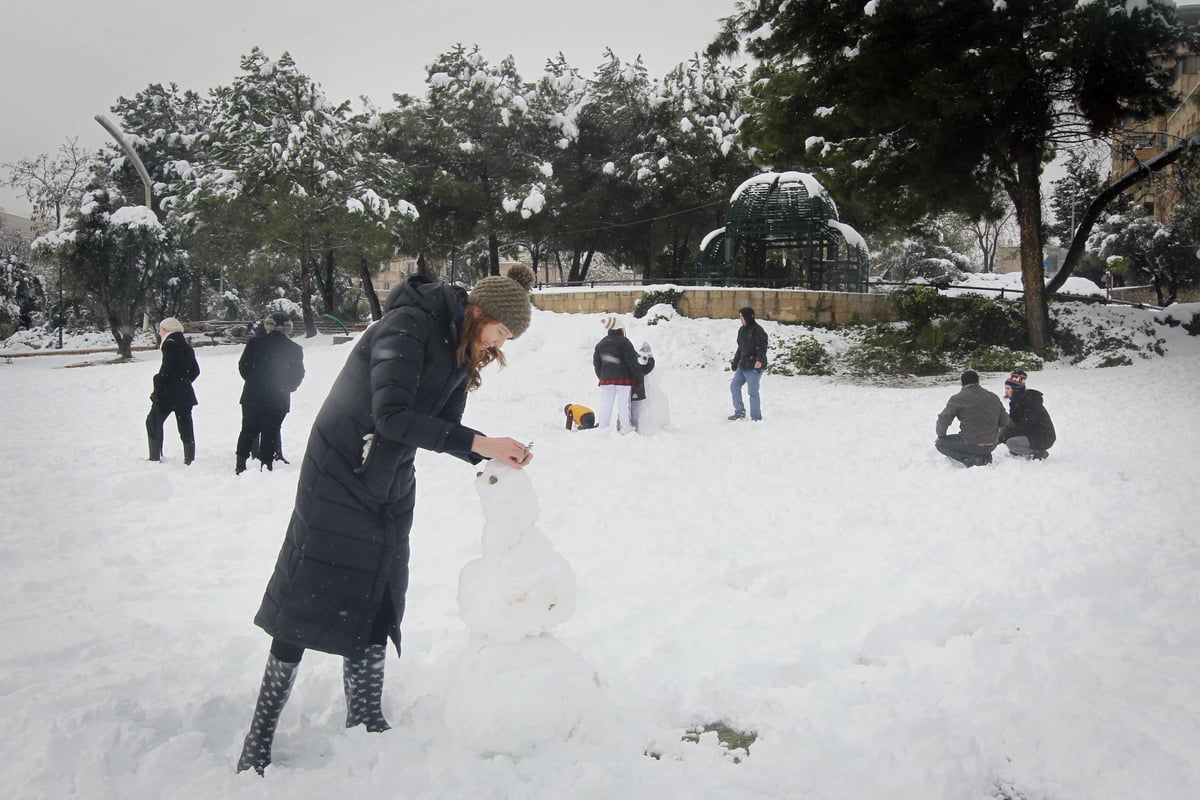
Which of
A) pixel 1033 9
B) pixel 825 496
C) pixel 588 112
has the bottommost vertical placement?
pixel 825 496

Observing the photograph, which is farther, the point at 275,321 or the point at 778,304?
the point at 778,304

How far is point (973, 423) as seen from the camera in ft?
24.3

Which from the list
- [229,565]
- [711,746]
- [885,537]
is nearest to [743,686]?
[711,746]

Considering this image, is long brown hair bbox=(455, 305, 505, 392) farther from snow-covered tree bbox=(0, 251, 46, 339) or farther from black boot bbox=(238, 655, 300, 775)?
snow-covered tree bbox=(0, 251, 46, 339)

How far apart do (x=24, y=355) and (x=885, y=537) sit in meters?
28.4

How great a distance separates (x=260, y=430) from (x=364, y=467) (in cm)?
589

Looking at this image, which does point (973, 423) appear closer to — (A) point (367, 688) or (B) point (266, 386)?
(A) point (367, 688)

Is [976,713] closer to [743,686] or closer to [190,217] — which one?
[743,686]

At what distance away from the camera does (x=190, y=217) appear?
27.8 m

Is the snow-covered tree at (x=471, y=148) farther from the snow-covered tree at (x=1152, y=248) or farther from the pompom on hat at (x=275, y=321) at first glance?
the snow-covered tree at (x=1152, y=248)

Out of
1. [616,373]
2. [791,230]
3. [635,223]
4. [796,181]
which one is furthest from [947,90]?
[635,223]

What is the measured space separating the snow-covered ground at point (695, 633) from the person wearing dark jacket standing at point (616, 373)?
5.74 ft

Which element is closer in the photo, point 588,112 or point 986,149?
point 986,149

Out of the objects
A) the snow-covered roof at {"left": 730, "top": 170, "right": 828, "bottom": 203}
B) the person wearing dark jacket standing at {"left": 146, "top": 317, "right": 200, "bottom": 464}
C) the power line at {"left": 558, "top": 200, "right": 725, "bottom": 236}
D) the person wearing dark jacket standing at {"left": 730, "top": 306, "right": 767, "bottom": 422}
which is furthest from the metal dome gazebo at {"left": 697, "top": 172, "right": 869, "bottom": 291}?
the person wearing dark jacket standing at {"left": 146, "top": 317, "right": 200, "bottom": 464}
